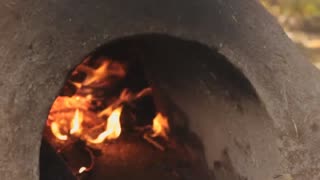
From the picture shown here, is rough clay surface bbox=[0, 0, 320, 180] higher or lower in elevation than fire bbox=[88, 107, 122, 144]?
higher

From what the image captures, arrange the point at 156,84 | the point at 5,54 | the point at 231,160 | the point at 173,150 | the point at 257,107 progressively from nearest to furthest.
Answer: the point at 5,54, the point at 257,107, the point at 231,160, the point at 156,84, the point at 173,150

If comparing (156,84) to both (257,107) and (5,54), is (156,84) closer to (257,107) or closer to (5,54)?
(257,107)

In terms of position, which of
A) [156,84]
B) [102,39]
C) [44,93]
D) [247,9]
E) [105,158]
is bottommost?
[105,158]

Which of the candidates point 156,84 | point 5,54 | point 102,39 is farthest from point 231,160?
point 5,54

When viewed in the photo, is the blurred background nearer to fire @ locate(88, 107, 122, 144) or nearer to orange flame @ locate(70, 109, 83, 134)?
fire @ locate(88, 107, 122, 144)

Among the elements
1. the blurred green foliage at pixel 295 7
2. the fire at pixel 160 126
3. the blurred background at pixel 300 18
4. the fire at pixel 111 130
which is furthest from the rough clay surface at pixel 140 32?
the blurred green foliage at pixel 295 7

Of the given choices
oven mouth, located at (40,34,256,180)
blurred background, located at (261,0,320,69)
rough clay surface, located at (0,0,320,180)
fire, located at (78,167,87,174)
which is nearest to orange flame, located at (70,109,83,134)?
oven mouth, located at (40,34,256,180)

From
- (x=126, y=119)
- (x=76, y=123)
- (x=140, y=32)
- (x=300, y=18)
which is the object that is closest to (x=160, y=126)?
(x=126, y=119)
